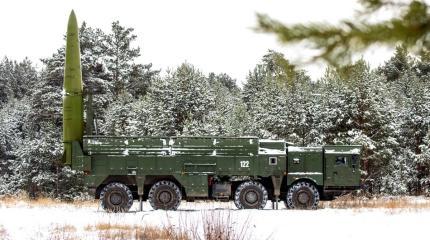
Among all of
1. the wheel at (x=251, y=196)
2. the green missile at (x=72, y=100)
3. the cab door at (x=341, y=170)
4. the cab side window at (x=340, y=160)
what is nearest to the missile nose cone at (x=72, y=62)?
the green missile at (x=72, y=100)

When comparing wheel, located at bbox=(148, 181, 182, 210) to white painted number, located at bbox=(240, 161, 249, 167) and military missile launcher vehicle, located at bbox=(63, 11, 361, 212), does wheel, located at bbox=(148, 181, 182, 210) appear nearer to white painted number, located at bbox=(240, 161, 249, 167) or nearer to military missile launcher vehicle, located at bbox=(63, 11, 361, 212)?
military missile launcher vehicle, located at bbox=(63, 11, 361, 212)

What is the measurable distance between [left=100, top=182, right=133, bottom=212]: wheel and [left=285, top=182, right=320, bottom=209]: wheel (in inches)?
212

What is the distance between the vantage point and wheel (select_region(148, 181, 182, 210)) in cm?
1862

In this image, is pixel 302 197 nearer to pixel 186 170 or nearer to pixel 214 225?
pixel 186 170

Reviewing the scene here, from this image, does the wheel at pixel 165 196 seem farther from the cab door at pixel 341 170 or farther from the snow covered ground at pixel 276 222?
the cab door at pixel 341 170

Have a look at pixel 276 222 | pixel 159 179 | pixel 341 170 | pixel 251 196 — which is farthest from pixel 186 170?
pixel 341 170

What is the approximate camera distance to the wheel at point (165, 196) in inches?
733

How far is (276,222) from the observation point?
14562 millimetres

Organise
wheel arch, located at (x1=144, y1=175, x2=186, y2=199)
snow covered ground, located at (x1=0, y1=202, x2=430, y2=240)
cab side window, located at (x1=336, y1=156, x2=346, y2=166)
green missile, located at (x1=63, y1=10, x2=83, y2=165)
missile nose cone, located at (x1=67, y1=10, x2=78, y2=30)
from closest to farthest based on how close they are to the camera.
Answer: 1. snow covered ground, located at (x1=0, y1=202, x2=430, y2=240)
2. wheel arch, located at (x1=144, y1=175, x2=186, y2=199)
3. cab side window, located at (x1=336, y1=156, x2=346, y2=166)
4. green missile, located at (x1=63, y1=10, x2=83, y2=165)
5. missile nose cone, located at (x1=67, y1=10, x2=78, y2=30)

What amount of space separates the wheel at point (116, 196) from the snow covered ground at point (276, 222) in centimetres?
117

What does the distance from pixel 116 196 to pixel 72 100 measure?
14.9 ft

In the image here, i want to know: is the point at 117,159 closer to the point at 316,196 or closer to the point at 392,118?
the point at 316,196

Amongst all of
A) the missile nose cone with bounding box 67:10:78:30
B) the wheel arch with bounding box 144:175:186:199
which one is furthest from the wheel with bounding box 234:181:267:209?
the missile nose cone with bounding box 67:10:78:30

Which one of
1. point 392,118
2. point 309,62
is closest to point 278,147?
point 309,62
